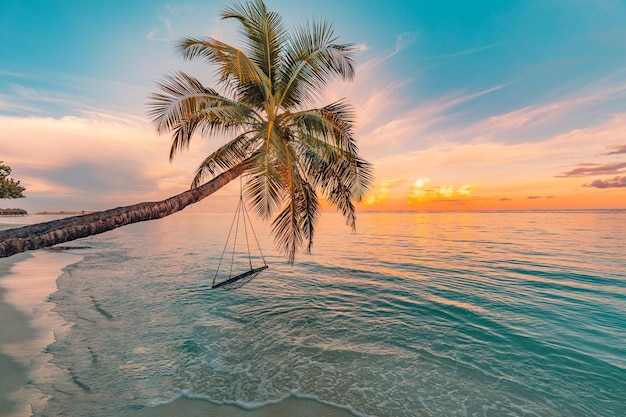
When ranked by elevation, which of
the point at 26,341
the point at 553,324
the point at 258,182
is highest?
the point at 258,182

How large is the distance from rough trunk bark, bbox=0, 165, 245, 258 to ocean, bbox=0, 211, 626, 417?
7.80 feet

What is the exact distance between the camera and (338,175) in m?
10.5

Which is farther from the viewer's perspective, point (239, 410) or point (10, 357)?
point (10, 357)

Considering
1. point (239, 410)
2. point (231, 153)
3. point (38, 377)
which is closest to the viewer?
point (239, 410)

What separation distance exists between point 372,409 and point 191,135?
335 inches

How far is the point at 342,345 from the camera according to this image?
21.9 feet

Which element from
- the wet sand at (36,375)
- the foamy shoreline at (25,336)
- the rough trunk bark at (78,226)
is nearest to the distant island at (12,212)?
the foamy shoreline at (25,336)

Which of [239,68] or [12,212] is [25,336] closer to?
[239,68]

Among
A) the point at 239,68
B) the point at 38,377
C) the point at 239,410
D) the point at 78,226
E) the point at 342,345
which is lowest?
the point at 342,345

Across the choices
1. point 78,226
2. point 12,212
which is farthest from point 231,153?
point 12,212

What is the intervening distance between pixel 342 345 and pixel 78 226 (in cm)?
558

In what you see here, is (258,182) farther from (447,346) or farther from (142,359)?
(447,346)

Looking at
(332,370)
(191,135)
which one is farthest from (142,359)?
(191,135)

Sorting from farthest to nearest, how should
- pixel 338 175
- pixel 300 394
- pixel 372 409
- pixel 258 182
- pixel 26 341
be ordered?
1. pixel 338 175
2. pixel 258 182
3. pixel 26 341
4. pixel 300 394
5. pixel 372 409
